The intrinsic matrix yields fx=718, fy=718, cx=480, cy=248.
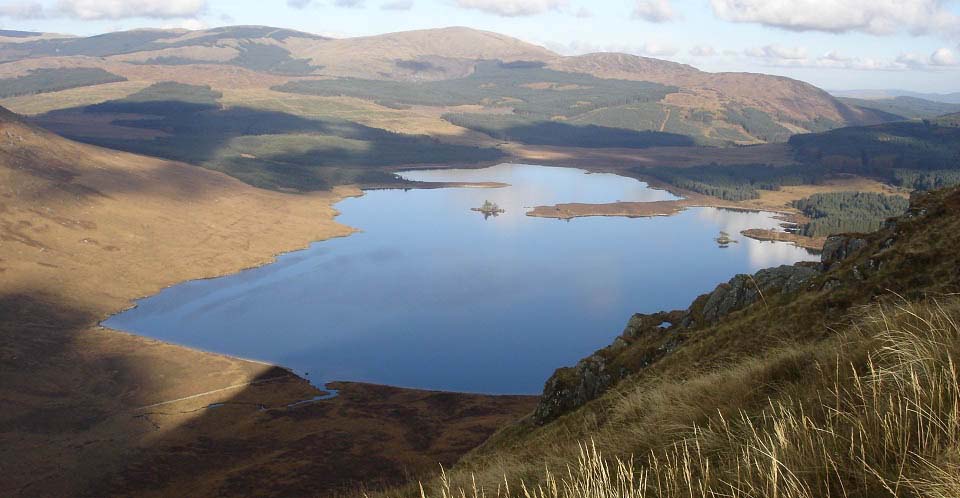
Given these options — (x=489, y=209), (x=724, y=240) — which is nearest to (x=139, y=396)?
(x=724, y=240)

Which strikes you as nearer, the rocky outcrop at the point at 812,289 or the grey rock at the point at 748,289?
the rocky outcrop at the point at 812,289

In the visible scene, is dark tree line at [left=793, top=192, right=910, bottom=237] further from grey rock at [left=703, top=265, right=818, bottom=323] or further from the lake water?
grey rock at [left=703, top=265, right=818, bottom=323]

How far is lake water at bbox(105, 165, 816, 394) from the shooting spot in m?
65.7

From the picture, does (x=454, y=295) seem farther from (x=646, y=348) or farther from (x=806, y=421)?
(x=806, y=421)

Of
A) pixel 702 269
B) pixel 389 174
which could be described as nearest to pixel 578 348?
pixel 702 269

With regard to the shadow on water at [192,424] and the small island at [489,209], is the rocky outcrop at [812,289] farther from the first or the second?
the small island at [489,209]

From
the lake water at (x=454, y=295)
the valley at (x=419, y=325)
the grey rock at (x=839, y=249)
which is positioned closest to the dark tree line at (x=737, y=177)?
the valley at (x=419, y=325)

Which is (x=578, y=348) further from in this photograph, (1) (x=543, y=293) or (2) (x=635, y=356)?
(2) (x=635, y=356)

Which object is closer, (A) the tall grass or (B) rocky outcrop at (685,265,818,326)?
(A) the tall grass

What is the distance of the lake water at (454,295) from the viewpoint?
216 ft

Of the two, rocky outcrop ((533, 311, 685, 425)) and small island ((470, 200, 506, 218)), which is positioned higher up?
rocky outcrop ((533, 311, 685, 425))

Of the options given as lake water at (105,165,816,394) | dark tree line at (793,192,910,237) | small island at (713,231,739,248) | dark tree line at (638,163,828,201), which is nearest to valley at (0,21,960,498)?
small island at (713,231,739,248)

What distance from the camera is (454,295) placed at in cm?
8475

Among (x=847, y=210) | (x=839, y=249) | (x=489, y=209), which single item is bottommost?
(x=489, y=209)
